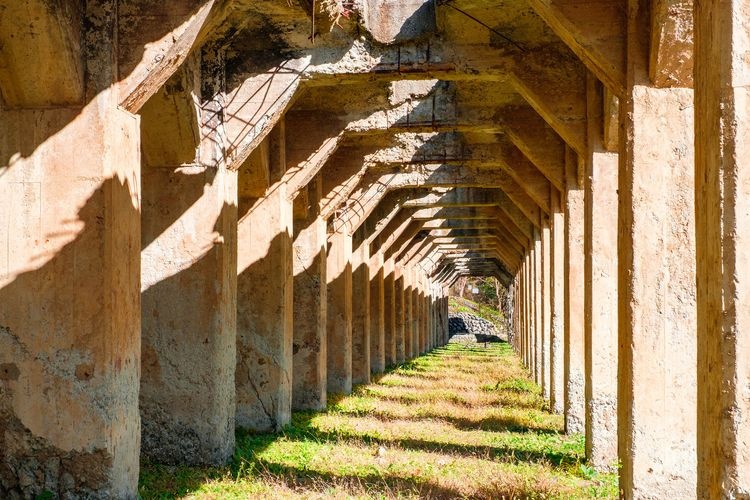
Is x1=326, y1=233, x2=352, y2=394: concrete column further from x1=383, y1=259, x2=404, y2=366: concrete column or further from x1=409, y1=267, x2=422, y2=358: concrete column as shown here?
x1=409, y1=267, x2=422, y2=358: concrete column

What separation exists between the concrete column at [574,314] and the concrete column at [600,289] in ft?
4.94

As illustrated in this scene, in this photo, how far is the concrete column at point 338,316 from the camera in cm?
1638

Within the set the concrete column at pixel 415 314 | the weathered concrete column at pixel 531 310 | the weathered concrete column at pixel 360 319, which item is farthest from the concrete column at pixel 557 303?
the concrete column at pixel 415 314

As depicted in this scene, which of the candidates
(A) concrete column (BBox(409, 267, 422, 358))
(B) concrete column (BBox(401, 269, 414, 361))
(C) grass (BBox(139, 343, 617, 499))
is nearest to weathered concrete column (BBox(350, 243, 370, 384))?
(C) grass (BBox(139, 343, 617, 499))

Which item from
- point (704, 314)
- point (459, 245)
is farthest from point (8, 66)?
point (459, 245)

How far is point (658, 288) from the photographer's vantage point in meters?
6.36

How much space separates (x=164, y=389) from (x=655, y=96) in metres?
5.34

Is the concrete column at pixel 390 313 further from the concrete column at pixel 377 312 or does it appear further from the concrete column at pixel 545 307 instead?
the concrete column at pixel 545 307

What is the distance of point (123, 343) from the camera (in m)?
6.60

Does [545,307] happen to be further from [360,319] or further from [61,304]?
[61,304]

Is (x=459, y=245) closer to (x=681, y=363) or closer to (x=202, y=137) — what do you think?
(x=202, y=137)

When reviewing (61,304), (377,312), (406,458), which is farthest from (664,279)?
(377,312)

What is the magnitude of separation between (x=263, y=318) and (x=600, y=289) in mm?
4433

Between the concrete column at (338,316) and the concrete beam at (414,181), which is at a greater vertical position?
the concrete beam at (414,181)
